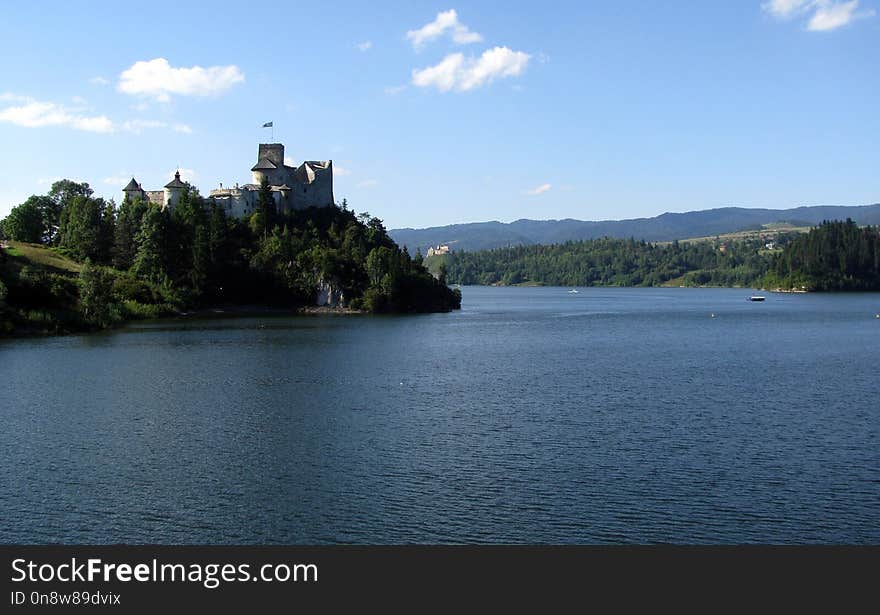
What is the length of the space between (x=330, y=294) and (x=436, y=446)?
3562 inches

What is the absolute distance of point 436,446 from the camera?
33.3 metres

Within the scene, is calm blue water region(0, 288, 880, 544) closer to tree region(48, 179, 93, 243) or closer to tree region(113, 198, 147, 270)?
tree region(113, 198, 147, 270)

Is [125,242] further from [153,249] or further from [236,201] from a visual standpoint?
[236,201]

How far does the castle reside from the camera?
132 m

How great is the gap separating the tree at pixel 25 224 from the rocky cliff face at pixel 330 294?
45.6 m

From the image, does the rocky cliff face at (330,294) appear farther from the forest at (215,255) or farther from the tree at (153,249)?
the tree at (153,249)

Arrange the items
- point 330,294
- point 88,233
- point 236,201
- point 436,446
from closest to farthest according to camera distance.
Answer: point 436,446 < point 88,233 < point 330,294 < point 236,201

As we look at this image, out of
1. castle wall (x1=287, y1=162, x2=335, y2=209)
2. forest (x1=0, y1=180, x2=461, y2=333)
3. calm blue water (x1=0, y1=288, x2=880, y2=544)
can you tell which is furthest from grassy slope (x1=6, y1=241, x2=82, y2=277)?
castle wall (x1=287, y1=162, x2=335, y2=209)

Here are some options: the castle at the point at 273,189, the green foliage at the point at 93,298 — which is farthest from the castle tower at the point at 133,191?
the green foliage at the point at 93,298

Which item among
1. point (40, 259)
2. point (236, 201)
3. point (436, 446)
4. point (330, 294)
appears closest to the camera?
point (436, 446)

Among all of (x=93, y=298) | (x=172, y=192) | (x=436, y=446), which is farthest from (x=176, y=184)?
(x=436, y=446)

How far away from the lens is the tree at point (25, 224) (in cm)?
12481
